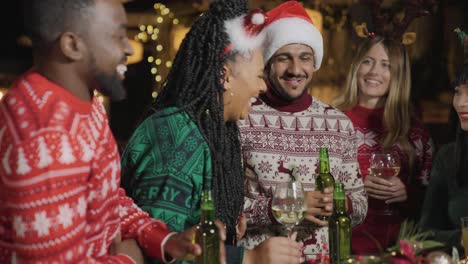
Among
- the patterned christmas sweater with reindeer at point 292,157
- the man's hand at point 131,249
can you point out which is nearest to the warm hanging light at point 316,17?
the patterned christmas sweater with reindeer at point 292,157

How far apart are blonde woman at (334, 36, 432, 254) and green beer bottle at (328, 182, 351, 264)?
1.15 m

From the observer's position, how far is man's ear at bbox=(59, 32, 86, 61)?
185cm

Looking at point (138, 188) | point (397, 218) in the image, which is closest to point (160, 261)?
point (138, 188)

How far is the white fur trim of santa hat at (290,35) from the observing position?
136 inches

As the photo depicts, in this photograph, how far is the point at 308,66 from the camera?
11.3 feet

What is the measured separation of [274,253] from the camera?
91.3 inches

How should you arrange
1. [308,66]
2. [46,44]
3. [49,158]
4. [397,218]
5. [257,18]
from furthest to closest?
[397,218] → [308,66] → [257,18] → [46,44] → [49,158]

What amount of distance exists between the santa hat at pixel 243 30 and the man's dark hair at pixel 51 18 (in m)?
0.67

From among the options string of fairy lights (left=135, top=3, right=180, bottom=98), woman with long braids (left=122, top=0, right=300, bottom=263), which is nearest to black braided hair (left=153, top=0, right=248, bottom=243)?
woman with long braids (left=122, top=0, right=300, bottom=263)

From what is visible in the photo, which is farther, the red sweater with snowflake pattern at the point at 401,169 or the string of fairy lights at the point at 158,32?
the string of fairy lights at the point at 158,32

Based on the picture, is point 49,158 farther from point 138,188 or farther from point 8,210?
point 138,188

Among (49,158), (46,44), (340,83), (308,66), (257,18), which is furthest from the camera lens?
(340,83)

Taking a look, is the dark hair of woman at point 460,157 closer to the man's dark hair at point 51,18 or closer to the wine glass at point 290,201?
the wine glass at point 290,201

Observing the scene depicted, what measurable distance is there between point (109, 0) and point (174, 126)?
0.49 m
